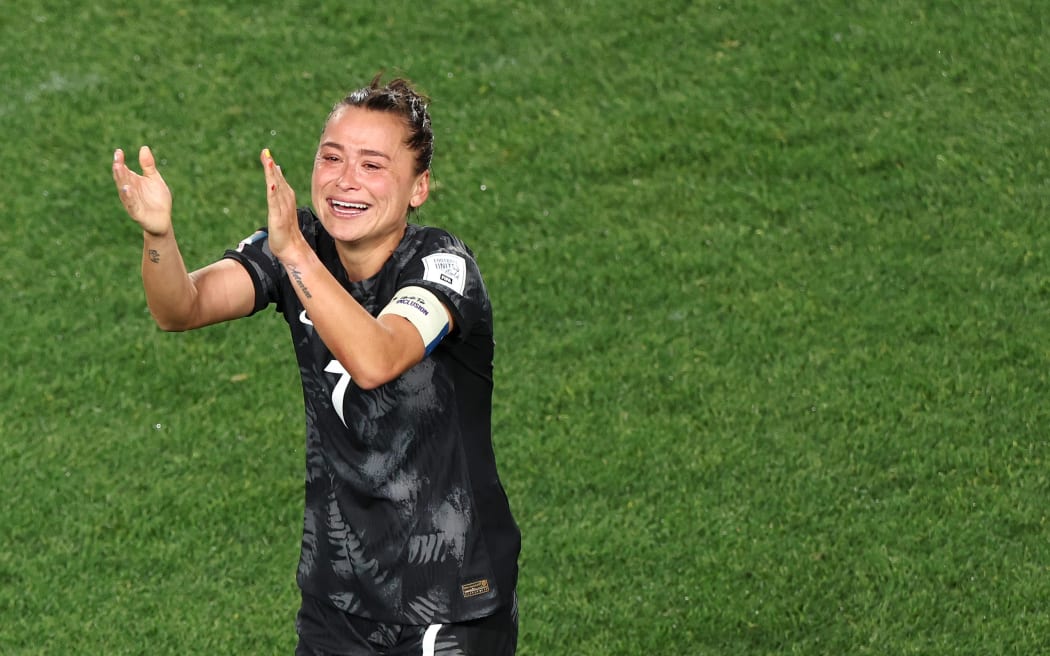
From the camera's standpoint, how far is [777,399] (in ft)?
28.0

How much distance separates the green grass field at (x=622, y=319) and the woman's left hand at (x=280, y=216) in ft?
11.2

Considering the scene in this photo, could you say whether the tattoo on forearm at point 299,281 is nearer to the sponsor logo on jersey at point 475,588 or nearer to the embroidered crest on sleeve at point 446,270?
the embroidered crest on sleeve at point 446,270

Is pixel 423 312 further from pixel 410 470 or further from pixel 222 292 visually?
pixel 222 292

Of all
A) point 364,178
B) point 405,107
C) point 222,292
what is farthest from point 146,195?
point 405,107

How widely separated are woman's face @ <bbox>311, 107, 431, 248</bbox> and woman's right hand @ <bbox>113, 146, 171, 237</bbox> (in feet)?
1.42

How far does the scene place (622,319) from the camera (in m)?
9.19

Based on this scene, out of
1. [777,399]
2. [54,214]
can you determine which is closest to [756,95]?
[777,399]

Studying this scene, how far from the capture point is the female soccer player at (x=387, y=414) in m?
4.54

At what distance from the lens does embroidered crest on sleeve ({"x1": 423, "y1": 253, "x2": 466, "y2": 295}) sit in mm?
4430

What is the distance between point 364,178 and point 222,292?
0.58 metres

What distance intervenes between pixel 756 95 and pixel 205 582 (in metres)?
5.23

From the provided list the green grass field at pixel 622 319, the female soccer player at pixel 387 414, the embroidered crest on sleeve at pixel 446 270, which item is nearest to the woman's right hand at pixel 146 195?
the female soccer player at pixel 387 414

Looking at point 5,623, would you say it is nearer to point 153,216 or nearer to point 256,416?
point 256,416

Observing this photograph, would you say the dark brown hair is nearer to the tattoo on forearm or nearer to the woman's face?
the woman's face
